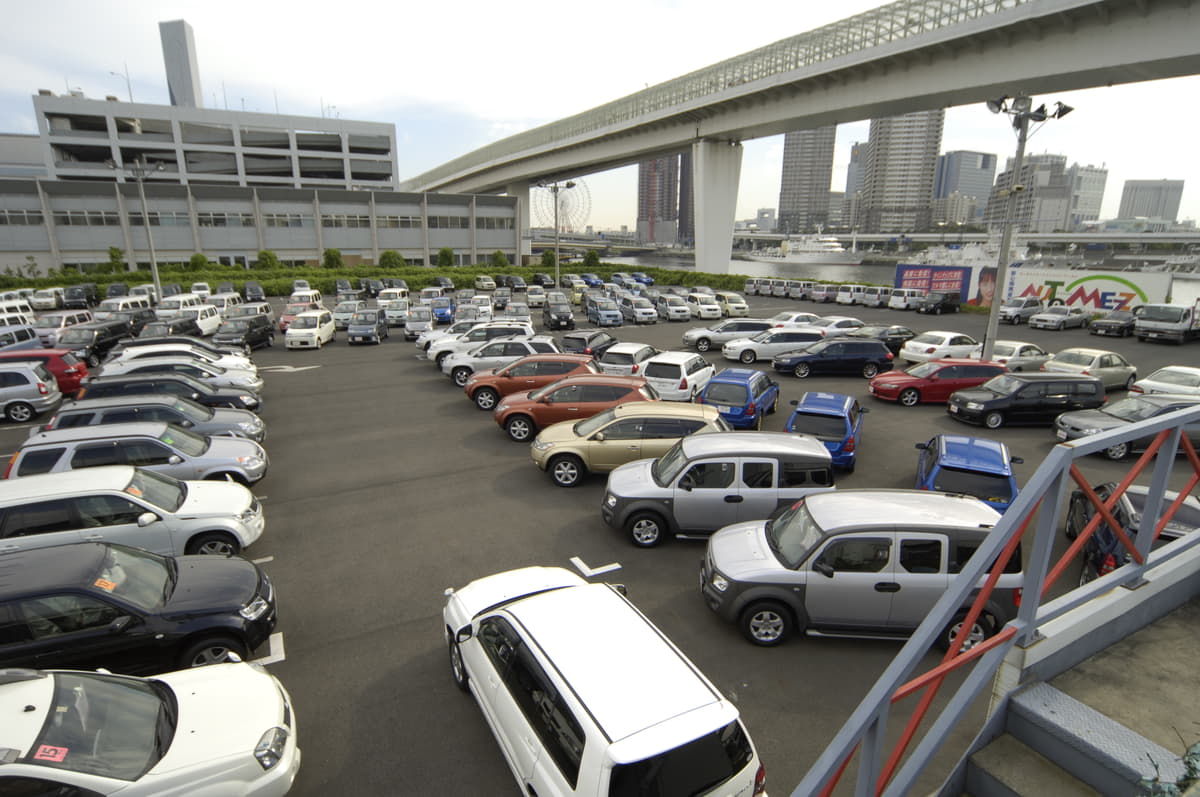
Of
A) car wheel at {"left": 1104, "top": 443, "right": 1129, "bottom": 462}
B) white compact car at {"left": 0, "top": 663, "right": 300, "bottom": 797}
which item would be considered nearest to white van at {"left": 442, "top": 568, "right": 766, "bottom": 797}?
white compact car at {"left": 0, "top": 663, "right": 300, "bottom": 797}

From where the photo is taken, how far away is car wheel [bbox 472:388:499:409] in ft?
56.5

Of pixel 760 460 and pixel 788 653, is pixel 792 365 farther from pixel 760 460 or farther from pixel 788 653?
pixel 788 653

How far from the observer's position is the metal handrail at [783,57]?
1159 inches

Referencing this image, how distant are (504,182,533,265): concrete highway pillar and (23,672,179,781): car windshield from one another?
72373 mm

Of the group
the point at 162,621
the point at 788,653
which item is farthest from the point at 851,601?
the point at 162,621

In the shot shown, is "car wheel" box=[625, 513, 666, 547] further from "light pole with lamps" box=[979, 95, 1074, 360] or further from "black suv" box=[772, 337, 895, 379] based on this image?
"light pole with lamps" box=[979, 95, 1074, 360]

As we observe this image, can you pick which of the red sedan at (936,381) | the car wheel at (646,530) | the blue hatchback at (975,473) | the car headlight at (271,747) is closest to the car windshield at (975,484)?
the blue hatchback at (975,473)

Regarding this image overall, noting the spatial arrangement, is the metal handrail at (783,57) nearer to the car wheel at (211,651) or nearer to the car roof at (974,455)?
the car roof at (974,455)

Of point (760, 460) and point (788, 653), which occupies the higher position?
Result: point (760, 460)

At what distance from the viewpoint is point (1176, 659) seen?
3.10m

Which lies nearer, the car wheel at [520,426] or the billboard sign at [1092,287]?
the car wheel at [520,426]

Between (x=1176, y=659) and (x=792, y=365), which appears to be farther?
(x=792, y=365)

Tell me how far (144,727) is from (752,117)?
47701 millimetres

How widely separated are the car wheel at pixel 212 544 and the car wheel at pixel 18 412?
12144mm
